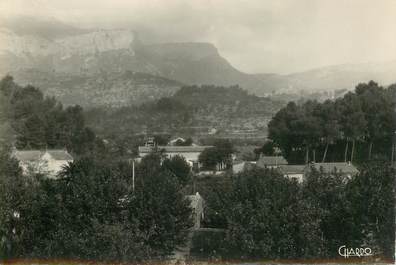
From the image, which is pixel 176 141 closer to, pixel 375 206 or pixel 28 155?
pixel 28 155

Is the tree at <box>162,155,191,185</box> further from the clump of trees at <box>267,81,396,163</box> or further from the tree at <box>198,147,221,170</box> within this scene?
the tree at <box>198,147,221,170</box>

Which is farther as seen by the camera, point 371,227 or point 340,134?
point 340,134

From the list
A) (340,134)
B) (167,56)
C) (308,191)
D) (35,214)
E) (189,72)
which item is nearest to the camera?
(35,214)

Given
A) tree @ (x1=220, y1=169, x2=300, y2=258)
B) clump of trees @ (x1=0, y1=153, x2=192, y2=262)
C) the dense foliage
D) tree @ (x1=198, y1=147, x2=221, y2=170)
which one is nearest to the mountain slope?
tree @ (x1=198, y1=147, x2=221, y2=170)

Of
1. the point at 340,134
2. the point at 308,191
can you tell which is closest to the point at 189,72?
the point at 340,134

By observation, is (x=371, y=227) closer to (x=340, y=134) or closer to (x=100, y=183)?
(x=100, y=183)
